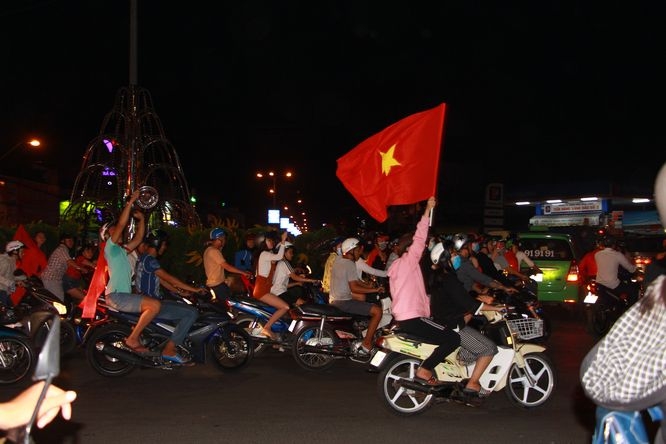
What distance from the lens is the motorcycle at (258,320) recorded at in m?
10.9

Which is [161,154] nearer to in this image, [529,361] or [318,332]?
[318,332]

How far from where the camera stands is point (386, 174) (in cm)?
910

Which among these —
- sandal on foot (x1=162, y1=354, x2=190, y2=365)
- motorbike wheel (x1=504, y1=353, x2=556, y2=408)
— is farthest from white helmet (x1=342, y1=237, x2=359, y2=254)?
motorbike wheel (x1=504, y1=353, x2=556, y2=408)

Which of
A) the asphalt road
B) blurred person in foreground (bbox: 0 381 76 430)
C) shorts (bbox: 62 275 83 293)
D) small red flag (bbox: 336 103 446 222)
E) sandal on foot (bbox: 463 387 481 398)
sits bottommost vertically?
the asphalt road

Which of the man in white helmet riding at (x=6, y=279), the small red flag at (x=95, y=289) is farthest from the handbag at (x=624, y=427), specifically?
the man in white helmet riding at (x=6, y=279)

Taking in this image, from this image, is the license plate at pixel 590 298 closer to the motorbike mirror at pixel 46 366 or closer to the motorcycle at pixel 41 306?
the motorcycle at pixel 41 306

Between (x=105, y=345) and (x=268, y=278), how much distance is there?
314 centimetres

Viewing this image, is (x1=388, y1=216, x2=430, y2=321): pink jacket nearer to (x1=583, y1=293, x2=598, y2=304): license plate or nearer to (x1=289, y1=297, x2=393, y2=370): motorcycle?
(x1=289, y1=297, x2=393, y2=370): motorcycle

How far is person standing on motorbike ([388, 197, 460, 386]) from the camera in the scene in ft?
24.2

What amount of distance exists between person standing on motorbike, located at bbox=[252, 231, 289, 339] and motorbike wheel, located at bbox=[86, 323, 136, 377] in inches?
87.9

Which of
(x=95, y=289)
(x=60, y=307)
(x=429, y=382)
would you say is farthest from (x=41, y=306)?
(x=429, y=382)

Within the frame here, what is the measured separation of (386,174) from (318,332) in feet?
8.33

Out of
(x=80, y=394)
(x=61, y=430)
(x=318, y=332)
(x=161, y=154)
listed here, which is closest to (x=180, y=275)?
(x=161, y=154)

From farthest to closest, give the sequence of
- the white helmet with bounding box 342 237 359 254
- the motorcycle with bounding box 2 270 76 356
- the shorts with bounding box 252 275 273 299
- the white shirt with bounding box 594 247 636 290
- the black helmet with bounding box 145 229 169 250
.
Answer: the white shirt with bounding box 594 247 636 290
the shorts with bounding box 252 275 273 299
the motorcycle with bounding box 2 270 76 356
the white helmet with bounding box 342 237 359 254
the black helmet with bounding box 145 229 169 250
